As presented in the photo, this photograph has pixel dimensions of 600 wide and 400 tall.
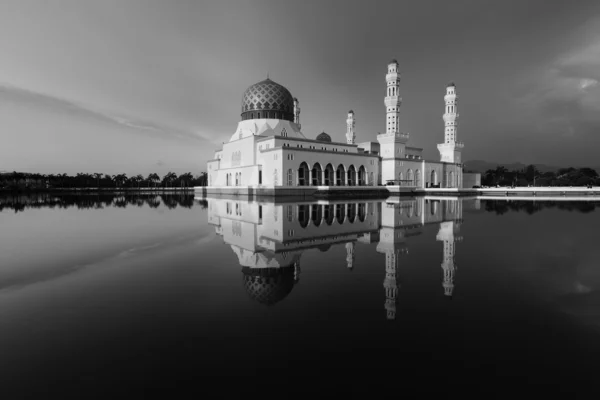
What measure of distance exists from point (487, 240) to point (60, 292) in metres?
8.62

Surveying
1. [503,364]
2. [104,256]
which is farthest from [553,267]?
[104,256]

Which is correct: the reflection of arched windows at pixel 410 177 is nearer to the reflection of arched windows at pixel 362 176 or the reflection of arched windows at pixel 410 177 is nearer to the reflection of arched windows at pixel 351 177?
the reflection of arched windows at pixel 362 176

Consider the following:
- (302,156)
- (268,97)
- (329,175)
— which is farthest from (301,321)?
(268,97)

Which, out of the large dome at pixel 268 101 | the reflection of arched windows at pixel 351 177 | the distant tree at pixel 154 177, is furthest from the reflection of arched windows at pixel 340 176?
the distant tree at pixel 154 177

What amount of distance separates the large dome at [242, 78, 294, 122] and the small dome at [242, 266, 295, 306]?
119 ft

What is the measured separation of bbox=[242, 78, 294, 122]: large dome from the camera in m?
39.6

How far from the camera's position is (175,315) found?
3.47 m

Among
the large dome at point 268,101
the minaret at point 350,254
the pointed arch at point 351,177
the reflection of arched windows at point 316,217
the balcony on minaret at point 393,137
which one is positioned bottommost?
the minaret at point 350,254

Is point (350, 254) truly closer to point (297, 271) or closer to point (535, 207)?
point (297, 271)

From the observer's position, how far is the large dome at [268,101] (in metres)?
39.6

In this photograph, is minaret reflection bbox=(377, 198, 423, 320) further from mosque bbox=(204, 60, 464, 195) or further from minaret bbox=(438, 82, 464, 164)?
minaret bbox=(438, 82, 464, 164)

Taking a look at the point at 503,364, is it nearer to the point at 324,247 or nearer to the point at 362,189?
the point at 324,247

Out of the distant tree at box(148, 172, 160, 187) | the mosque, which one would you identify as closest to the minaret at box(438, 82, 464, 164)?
the mosque

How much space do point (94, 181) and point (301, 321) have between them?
10088 centimetres
